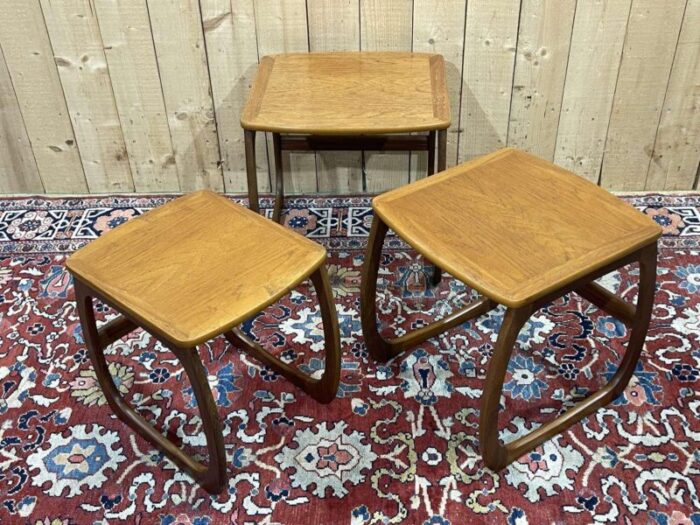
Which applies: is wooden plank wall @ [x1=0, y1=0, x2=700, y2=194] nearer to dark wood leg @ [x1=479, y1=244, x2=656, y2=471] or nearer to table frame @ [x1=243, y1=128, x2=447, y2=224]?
table frame @ [x1=243, y1=128, x2=447, y2=224]

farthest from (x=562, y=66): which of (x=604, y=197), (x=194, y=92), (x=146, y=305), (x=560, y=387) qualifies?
(x=146, y=305)

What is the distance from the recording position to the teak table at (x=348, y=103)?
1642 millimetres

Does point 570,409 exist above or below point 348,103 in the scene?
below

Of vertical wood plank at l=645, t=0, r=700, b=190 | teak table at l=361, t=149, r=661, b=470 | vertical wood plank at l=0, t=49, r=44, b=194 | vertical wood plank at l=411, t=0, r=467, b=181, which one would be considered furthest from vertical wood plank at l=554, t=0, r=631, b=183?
vertical wood plank at l=0, t=49, r=44, b=194

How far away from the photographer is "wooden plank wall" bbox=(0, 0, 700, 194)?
1.98m

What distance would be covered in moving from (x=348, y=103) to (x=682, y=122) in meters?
1.06

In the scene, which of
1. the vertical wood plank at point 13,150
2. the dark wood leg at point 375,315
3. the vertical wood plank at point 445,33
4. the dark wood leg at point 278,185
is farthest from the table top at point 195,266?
the vertical wood plank at point 13,150

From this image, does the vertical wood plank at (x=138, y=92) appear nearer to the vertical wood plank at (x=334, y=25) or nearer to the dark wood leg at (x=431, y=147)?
the vertical wood plank at (x=334, y=25)

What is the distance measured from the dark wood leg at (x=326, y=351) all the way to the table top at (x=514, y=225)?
19 cm

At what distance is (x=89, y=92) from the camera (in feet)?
7.02

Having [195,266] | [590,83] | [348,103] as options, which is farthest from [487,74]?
[195,266]

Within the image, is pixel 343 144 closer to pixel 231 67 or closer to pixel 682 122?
pixel 231 67

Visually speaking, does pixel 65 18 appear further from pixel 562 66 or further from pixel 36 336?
pixel 562 66

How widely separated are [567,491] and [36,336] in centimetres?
131
